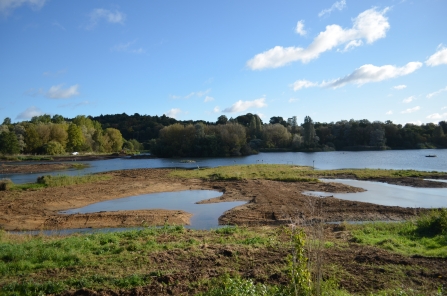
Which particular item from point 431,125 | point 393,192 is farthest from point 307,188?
point 431,125

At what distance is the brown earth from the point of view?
59.4ft

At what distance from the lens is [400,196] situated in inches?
1018

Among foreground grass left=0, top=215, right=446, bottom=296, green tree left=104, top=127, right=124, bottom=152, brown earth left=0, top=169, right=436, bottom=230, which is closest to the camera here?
foreground grass left=0, top=215, right=446, bottom=296

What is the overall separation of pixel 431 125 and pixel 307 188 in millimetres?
123150

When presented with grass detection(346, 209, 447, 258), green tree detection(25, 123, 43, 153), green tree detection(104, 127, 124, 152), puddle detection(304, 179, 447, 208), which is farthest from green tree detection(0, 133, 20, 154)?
grass detection(346, 209, 447, 258)

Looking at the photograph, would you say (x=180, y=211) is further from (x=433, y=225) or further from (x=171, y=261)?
(x=433, y=225)

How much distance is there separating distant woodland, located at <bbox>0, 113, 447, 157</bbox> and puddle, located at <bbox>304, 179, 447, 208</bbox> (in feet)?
242

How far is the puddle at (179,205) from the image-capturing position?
19.2 m

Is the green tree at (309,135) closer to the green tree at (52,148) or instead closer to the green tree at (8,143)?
the green tree at (52,148)

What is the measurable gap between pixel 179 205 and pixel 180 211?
2933mm

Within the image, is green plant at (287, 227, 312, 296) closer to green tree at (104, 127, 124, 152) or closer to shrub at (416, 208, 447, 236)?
shrub at (416, 208, 447, 236)

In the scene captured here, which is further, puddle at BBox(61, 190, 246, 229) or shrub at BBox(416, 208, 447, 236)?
puddle at BBox(61, 190, 246, 229)

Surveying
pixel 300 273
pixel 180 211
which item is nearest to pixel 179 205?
pixel 180 211

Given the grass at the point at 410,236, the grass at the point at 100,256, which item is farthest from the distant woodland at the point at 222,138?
the grass at the point at 100,256
